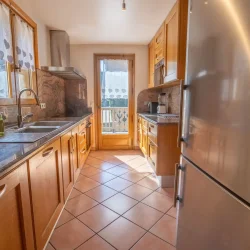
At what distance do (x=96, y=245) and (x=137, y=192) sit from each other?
2.97 ft

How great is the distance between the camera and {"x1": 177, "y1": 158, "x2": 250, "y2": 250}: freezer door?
2.17ft

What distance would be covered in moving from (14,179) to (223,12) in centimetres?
118

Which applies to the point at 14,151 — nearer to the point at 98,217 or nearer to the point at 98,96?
the point at 98,217

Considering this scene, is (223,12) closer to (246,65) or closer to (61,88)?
(246,65)

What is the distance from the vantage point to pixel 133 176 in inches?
107

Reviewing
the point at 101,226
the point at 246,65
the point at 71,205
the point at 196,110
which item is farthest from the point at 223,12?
the point at 71,205

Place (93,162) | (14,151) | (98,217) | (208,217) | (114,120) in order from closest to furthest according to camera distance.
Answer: (208,217)
(14,151)
(98,217)
(93,162)
(114,120)

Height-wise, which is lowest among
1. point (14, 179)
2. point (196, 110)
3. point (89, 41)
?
point (14, 179)

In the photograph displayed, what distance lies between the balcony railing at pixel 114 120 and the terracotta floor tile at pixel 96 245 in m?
2.82

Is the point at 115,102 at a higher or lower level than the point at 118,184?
higher

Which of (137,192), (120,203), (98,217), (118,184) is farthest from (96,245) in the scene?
(118,184)

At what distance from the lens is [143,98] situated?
4.02 meters

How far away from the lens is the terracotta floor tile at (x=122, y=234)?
1.44 meters

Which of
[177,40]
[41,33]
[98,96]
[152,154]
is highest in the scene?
[41,33]
